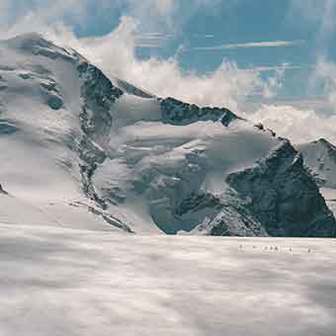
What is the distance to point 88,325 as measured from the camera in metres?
30.5

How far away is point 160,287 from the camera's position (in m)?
37.5

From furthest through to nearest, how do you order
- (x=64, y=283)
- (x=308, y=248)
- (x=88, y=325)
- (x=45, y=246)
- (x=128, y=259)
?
(x=308, y=248)
(x=45, y=246)
(x=128, y=259)
(x=64, y=283)
(x=88, y=325)

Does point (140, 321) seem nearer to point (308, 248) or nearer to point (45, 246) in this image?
point (45, 246)

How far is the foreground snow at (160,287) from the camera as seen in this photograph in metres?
31.1

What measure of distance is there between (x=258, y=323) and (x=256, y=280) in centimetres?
857

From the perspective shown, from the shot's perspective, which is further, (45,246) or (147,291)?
(45,246)

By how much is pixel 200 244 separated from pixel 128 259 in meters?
10.1

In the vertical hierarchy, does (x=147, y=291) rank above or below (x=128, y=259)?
below

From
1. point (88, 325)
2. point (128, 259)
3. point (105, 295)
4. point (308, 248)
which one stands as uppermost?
point (308, 248)

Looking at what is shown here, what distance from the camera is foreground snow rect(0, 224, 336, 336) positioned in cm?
3111

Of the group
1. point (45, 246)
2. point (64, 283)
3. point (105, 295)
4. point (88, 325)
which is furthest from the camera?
point (45, 246)

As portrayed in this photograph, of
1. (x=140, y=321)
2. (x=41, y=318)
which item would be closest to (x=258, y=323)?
(x=140, y=321)

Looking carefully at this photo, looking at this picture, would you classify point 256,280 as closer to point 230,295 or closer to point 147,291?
point 230,295

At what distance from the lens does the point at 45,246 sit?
49.3 meters
